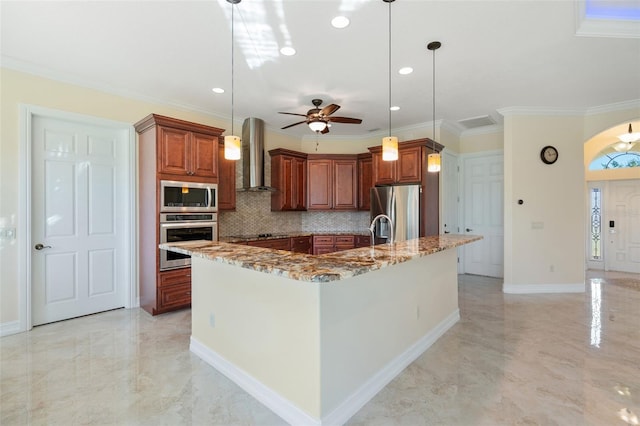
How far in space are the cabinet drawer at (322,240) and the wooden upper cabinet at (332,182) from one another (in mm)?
628

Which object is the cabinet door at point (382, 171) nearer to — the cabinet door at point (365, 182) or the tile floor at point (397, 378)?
the cabinet door at point (365, 182)

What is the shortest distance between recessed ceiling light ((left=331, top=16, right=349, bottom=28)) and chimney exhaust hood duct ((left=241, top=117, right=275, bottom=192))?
9.11ft

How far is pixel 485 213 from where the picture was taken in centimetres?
594

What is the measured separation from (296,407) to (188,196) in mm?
2917

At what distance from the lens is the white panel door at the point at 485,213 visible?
18.9 ft

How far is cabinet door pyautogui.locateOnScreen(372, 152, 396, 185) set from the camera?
17.7 ft

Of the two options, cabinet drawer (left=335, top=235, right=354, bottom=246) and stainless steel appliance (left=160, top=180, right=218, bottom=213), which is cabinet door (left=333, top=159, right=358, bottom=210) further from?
stainless steel appliance (left=160, top=180, right=218, bottom=213)

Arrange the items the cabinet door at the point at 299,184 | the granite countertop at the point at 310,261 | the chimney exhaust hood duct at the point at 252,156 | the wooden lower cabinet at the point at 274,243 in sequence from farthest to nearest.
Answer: the cabinet door at the point at 299,184 → the chimney exhaust hood duct at the point at 252,156 → the wooden lower cabinet at the point at 274,243 → the granite countertop at the point at 310,261

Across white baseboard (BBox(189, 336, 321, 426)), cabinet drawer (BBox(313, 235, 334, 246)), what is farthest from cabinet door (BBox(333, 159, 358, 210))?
white baseboard (BBox(189, 336, 321, 426))

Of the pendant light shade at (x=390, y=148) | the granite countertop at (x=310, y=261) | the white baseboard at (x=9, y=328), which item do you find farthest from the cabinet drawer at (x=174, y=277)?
the pendant light shade at (x=390, y=148)

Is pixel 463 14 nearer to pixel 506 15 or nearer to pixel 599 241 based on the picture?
pixel 506 15

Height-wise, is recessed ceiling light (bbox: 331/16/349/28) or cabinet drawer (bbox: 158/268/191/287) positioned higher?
recessed ceiling light (bbox: 331/16/349/28)

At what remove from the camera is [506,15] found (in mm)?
2527

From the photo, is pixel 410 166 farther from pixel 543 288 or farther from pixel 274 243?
pixel 543 288
